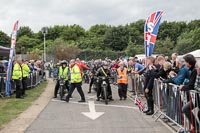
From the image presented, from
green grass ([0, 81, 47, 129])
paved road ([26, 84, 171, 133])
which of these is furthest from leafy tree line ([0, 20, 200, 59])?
paved road ([26, 84, 171, 133])

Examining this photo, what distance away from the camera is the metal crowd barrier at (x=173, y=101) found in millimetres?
7626

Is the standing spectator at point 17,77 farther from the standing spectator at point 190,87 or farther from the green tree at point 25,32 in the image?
the green tree at point 25,32

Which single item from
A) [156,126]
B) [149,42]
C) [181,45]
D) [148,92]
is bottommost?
[156,126]

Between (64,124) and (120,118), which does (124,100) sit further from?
(64,124)

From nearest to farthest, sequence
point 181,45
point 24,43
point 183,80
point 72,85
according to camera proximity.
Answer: point 183,80
point 72,85
point 181,45
point 24,43

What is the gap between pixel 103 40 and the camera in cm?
8731

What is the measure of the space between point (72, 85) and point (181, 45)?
5672cm

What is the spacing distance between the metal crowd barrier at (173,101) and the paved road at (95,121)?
0.39 metres

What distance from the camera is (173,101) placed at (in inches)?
359

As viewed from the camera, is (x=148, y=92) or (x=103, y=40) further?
(x=103, y=40)

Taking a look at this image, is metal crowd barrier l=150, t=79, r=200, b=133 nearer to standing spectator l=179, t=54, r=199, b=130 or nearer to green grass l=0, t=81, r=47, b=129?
standing spectator l=179, t=54, r=199, b=130

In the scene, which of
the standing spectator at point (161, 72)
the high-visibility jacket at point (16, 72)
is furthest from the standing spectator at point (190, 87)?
the high-visibility jacket at point (16, 72)

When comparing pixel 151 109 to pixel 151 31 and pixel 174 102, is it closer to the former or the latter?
pixel 174 102

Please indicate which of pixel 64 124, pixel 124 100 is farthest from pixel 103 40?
pixel 64 124
